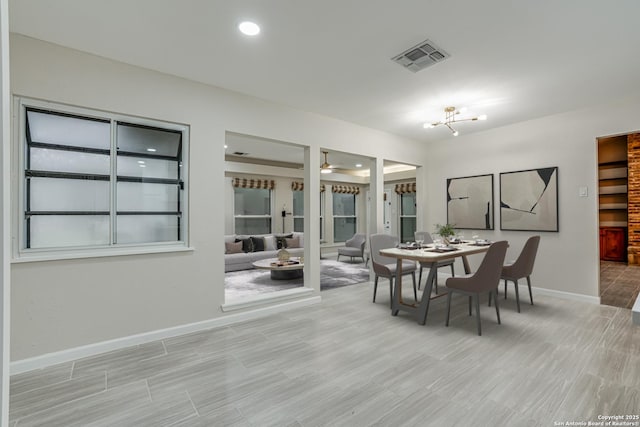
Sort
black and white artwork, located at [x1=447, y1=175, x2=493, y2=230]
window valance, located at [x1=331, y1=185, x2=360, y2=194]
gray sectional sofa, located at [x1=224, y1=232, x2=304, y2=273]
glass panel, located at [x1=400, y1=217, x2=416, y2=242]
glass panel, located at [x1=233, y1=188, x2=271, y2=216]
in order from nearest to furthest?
1. black and white artwork, located at [x1=447, y1=175, x2=493, y2=230]
2. gray sectional sofa, located at [x1=224, y1=232, x2=304, y2=273]
3. glass panel, located at [x1=233, y1=188, x2=271, y2=216]
4. glass panel, located at [x1=400, y1=217, x2=416, y2=242]
5. window valance, located at [x1=331, y1=185, x2=360, y2=194]

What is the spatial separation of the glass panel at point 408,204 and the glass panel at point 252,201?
395 centimetres

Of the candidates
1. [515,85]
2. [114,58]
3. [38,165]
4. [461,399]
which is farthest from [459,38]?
[38,165]

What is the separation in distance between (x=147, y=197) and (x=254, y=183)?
4.63 meters

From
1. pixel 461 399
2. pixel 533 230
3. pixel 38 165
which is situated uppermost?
pixel 38 165

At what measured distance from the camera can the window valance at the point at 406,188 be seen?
26.7 feet

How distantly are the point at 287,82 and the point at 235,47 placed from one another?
769mm

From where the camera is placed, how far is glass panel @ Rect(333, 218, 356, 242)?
9398 mm

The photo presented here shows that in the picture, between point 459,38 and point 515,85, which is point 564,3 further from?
point 515,85

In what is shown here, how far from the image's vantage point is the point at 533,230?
4.59 metres

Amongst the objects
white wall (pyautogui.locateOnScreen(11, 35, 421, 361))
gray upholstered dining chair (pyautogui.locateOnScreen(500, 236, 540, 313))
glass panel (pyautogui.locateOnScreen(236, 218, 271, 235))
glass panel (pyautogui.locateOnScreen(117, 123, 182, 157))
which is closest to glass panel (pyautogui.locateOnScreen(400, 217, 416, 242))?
glass panel (pyautogui.locateOnScreen(236, 218, 271, 235))

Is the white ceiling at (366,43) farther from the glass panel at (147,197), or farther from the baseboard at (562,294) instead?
the baseboard at (562,294)

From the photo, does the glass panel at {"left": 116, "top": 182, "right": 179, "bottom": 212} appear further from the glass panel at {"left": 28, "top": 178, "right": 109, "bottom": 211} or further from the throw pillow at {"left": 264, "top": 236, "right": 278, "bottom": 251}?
the throw pillow at {"left": 264, "top": 236, "right": 278, "bottom": 251}

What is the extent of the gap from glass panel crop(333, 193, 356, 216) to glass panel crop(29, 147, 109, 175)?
278 inches

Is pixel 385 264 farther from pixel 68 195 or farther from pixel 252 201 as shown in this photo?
pixel 252 201
